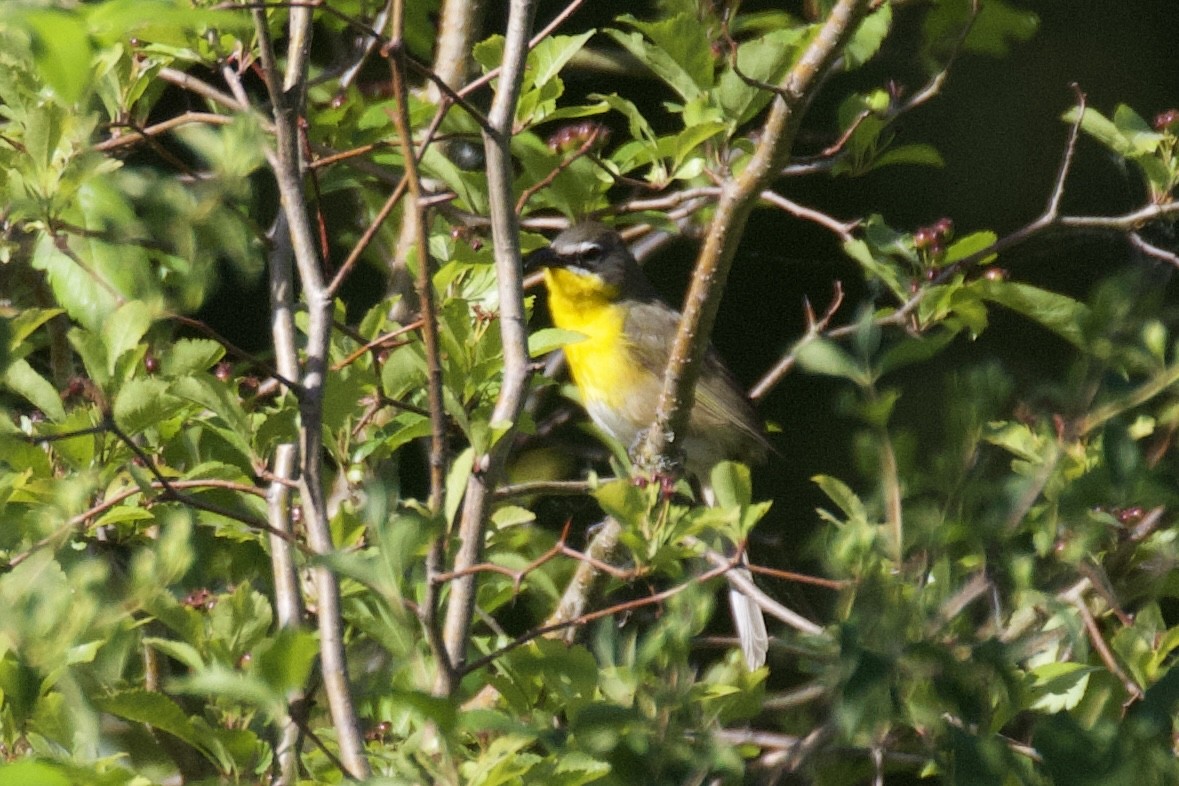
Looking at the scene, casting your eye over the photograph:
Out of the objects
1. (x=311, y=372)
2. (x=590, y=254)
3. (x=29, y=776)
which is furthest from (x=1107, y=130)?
(x=29, y=776)

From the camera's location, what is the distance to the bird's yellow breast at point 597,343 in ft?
15.8

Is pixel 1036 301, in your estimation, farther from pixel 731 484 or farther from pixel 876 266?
pixel 731 484

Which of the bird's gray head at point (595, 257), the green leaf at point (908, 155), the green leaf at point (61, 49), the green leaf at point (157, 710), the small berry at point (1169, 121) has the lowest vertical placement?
the bird's gray head at point (595, 257)

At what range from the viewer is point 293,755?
80.0 inches

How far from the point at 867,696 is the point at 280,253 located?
2.00 meters

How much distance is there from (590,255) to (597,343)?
0.36 metres

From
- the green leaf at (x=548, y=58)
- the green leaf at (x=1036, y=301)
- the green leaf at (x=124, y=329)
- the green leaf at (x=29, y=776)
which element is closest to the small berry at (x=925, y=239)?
the green leaf at (x=1036, y=301)

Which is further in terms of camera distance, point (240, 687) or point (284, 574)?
point (284, 574)

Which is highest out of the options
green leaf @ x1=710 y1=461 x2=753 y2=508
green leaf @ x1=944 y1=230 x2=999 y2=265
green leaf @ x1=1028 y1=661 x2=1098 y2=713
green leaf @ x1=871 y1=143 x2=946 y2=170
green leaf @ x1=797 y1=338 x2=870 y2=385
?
green leaf @ x1=797 y1=338 x2=870 y2=385

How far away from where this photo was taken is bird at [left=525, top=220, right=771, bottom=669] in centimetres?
464

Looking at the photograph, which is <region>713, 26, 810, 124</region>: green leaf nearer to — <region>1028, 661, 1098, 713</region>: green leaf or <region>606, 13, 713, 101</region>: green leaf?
<region>606, 13, 713, 101</region>: green leaf

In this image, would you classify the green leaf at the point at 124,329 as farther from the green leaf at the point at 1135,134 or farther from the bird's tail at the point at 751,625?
the green leaf at the point at 1135,134

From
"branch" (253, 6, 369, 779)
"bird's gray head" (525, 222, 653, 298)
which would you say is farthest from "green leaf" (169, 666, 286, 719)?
"bird's gray head" (525, 222, 653, 298)

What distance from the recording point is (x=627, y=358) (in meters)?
4.88
